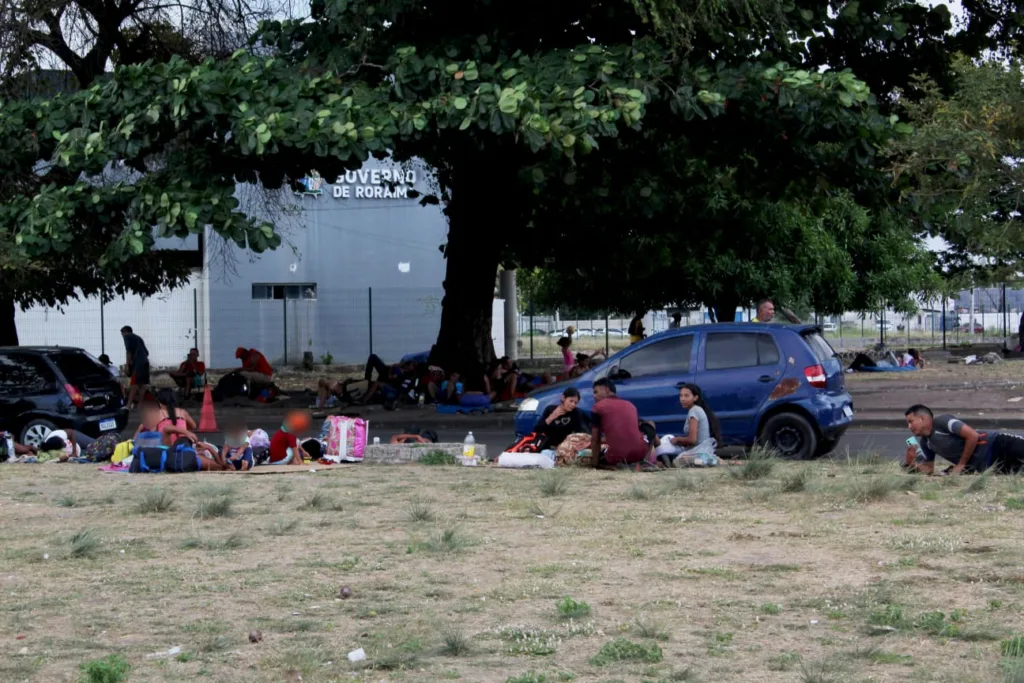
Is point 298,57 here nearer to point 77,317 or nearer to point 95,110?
point 95,110

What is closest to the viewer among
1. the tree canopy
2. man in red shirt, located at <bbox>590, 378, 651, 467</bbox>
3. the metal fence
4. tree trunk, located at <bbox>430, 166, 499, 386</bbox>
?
man in red shirt, located at <bbox>590, 378, 651, 467</bbox>

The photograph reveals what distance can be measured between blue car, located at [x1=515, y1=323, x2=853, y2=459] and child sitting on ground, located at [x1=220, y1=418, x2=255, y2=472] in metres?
2.98

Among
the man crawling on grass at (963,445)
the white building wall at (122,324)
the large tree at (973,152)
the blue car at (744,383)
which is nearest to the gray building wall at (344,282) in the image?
the white building wall at (122,324)

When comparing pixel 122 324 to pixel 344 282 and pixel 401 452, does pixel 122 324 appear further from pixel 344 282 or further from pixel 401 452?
pixel 401 452

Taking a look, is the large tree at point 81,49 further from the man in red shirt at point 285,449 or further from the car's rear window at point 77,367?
the man in red shirt at point 285,449

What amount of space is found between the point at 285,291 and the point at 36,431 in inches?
1037

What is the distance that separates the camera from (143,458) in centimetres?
1351

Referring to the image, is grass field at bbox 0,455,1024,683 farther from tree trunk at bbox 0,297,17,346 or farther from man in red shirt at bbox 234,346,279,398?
tree trunk at bbox 0,297,17,346

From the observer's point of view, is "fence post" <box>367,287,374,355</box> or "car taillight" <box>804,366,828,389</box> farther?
"fence post" <box>367,287,374,355</box>

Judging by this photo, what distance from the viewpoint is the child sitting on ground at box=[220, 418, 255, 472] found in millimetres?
13754

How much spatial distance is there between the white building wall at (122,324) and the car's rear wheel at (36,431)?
19.8 m

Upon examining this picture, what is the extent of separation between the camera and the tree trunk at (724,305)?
109ft

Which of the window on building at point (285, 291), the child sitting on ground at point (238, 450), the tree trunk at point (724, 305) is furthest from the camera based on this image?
the window on building at point (285, 291)

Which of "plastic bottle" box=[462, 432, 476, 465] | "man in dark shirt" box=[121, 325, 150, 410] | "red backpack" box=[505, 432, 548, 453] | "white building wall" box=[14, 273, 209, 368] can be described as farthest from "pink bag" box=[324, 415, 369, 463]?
"white building wall" box=[14, 273, 209, 368]
